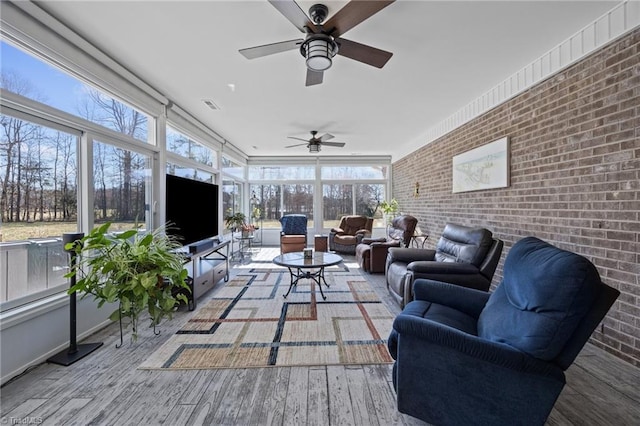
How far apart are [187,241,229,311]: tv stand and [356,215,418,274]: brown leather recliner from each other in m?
2.35

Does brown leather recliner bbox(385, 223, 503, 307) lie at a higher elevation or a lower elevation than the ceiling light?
lower

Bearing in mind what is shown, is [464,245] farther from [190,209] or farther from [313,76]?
[190,209]

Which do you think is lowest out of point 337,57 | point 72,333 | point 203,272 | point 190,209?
point 72,333

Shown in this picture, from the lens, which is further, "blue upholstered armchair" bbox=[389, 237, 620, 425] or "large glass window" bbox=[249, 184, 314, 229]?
"large glass window" bbox=[249, 184, 314, 229]

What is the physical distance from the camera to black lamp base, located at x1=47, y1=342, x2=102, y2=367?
2166 millimetres

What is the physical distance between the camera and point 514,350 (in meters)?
1.31

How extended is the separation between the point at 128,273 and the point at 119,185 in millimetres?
1445

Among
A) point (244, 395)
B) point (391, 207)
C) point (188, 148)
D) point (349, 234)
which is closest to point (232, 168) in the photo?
point (188, 148)

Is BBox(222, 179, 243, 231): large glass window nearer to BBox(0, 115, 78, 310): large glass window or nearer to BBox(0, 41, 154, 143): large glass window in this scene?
BBox(0, 41, 154, 143): large glass window

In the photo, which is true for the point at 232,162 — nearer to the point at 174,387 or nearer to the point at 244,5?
the point at 244,5

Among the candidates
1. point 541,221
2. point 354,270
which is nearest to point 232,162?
point 354,270

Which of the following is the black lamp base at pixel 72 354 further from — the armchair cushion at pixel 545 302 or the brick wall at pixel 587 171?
the brick wall at pixel 587 171

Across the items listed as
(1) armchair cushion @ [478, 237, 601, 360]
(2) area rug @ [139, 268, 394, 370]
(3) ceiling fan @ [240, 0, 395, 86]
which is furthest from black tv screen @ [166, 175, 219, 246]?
(1) armchair cushion @ [478, 237, 601, 360]

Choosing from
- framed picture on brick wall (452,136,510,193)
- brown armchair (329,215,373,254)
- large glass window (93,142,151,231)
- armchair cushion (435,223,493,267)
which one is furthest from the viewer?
brown armchair (329,215,373,254)
